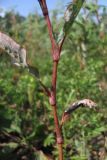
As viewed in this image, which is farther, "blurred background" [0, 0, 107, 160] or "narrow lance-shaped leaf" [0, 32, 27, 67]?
"blurred background" [0, 0, 107, 160]

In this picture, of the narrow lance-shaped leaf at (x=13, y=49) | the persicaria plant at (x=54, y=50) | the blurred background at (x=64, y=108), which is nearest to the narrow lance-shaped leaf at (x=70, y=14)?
the persicaria plant at (x=54, y=50)

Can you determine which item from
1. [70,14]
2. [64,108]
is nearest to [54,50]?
[70,14]

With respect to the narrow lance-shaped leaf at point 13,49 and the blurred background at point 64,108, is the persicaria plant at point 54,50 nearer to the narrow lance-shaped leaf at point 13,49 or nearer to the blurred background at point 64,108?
the narrow lance-shaped leaf at point 13,49

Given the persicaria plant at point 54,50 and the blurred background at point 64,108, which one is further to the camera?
the blurred background at point 64,108

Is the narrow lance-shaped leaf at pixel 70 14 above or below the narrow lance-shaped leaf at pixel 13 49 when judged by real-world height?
above

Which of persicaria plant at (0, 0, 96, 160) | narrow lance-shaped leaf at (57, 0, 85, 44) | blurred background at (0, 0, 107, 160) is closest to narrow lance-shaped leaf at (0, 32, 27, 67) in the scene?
persicaria plant at (0, 0, 96, 160)

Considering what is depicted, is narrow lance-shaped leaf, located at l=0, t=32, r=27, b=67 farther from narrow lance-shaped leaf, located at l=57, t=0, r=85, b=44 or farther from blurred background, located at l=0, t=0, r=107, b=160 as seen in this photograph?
blurred background, located at l=0, t=0, r=107, b=160

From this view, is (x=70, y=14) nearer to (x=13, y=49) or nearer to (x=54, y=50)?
(x=54, y=50)

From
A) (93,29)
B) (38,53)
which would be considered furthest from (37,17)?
(93,29)
